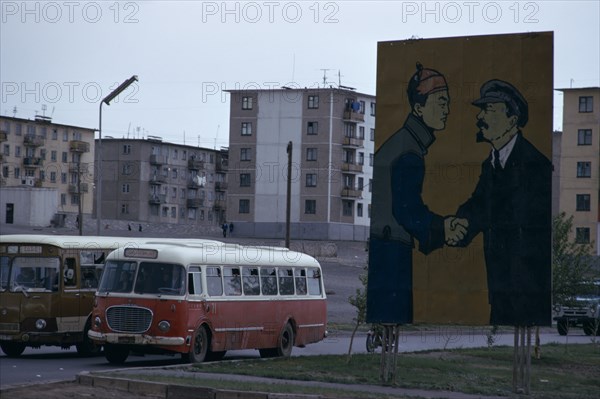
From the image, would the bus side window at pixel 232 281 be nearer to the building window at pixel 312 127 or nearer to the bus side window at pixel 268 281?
the bus side window at pixel 268 281

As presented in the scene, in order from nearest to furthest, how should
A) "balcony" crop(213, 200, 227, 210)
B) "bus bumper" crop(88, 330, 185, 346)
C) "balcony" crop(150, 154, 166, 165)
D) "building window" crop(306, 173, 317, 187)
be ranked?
"bus bumper" crop(88, 330, 185, 346) → "building window" crop(306, 173, 317, 187) → "balcony" crop(150, 154, 166, 165) → "balcony" crop(213, 200, 227, 210)

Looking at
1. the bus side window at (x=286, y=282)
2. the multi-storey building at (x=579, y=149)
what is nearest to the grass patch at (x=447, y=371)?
the bus side window at (x=286, y=282)

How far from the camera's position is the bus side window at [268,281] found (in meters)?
27.2

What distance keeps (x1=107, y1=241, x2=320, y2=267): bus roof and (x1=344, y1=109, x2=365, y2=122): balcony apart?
59221 mm

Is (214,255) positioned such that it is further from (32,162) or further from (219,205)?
(219,205)

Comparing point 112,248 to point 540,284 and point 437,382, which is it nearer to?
point 437,382

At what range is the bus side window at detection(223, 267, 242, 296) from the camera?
2569 cm

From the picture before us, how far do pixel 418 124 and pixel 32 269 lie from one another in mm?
10230

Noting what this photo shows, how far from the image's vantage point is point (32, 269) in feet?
83.0

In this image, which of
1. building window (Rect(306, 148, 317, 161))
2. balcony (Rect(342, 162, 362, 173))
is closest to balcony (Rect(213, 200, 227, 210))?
balcony (Rect(342, 162, 362, 173))

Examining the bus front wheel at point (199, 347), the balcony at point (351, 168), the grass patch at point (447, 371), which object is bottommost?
the grass patch at point (447, 371)

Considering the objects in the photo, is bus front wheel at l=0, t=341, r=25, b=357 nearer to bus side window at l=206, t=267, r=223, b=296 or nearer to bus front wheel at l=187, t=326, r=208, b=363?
bus front wheel at l=187, t=326, r=208, b=363

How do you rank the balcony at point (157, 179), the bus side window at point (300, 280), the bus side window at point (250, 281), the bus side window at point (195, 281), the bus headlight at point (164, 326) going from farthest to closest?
the balcony at point (157, 179)
the bus side window at point (300, 280)
the bus side window at point (250, 281)
the bus side window at point (195, 281)
the bus headlight at point (164, 326)

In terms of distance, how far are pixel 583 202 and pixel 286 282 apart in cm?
5487
